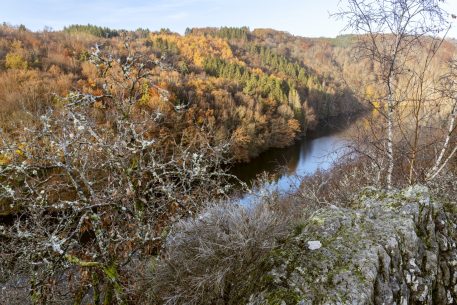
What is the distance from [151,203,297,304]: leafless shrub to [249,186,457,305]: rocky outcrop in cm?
27

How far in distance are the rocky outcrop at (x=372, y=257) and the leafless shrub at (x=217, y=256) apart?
27 centimetres

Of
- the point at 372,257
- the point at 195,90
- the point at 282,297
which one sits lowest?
the point at 195,90

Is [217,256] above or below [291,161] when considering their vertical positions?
above

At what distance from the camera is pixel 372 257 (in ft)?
7.66

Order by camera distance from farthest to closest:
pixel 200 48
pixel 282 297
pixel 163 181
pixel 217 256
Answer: pixel 200 48
pixel 163 181
pixel 217 256
pixel 282 297

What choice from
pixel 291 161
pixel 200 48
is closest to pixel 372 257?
pixel 291 161

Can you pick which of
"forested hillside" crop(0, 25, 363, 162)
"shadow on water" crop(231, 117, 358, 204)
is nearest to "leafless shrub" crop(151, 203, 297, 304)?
"forested hillside" crop(0, 25, 363, 162)

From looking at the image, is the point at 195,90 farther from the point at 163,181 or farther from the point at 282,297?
the point at 282,297

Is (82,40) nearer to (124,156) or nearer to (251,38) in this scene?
(124,156)

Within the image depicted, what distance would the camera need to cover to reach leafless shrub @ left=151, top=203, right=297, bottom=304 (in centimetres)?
259

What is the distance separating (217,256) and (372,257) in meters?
1.28

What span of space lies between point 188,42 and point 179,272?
8521 cm

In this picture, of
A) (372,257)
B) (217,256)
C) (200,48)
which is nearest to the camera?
(372,257)

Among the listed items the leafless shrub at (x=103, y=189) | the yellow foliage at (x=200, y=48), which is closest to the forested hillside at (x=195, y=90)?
the yellow foliage at (x=200, y=48)
